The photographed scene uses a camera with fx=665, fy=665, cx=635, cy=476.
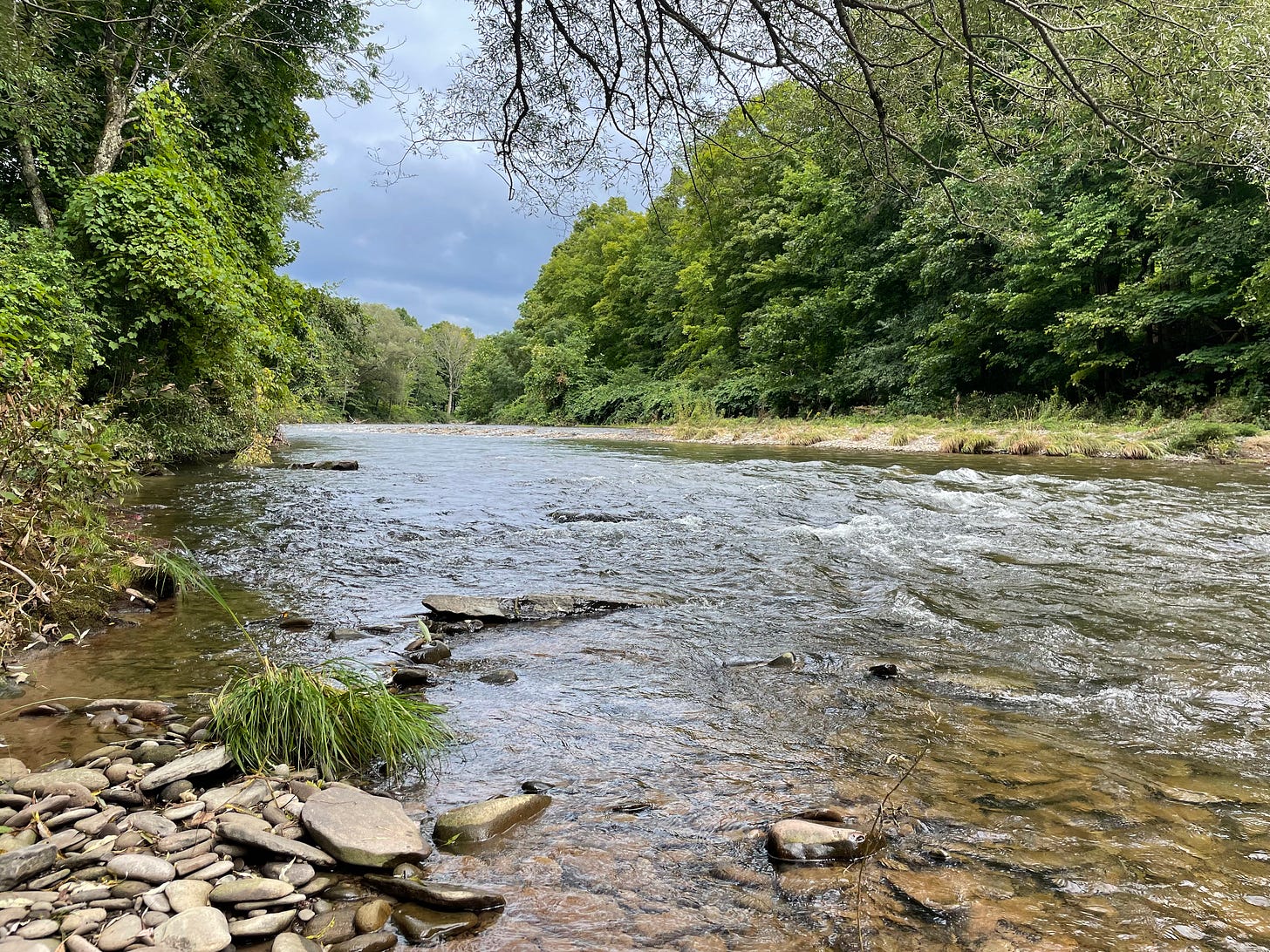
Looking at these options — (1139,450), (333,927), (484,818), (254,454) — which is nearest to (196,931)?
(333,927)

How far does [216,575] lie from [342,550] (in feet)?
4.20

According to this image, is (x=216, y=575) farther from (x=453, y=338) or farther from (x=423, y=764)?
(x=453, y=338)

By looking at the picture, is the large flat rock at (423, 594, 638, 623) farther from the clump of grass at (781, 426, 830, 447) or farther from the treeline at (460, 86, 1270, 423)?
the clump of grass at (781, 426, 830, 447)

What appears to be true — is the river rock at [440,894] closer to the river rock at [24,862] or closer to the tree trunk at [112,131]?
the river rock at [24,862]

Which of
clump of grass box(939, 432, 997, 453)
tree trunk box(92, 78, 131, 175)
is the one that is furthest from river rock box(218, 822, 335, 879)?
clump of grass box(939, 432, 997, 453)

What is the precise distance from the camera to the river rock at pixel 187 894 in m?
1.78

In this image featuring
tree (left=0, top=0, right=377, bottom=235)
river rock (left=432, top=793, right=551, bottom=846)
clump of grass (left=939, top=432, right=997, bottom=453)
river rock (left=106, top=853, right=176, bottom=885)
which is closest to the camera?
river rock (left=106, top=853, right=176, bottom=885)

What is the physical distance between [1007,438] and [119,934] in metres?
18.4

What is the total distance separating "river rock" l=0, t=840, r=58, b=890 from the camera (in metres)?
1.80

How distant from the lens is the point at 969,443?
54.7 feet

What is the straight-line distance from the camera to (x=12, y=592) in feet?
12.5

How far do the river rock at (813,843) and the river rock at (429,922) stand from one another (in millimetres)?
973

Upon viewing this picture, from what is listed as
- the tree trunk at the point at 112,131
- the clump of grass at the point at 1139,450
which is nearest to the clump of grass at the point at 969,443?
the clump of grass at the point at 1139,450

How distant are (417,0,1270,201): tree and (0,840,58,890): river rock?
13.4ft
